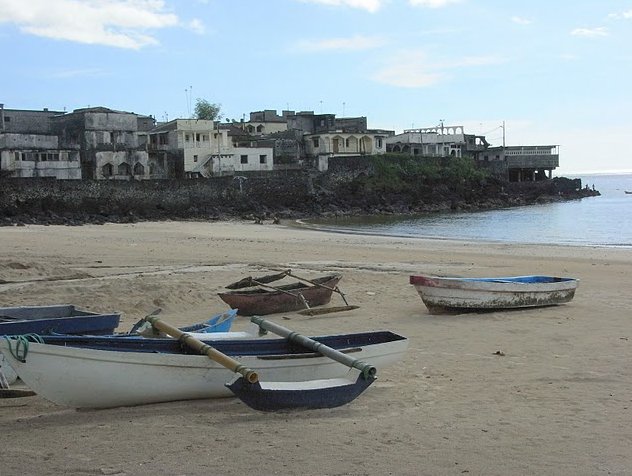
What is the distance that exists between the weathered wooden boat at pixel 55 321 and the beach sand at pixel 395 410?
1.13 meters

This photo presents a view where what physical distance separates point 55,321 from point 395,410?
13.3 ft

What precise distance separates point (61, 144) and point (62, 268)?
43.4m

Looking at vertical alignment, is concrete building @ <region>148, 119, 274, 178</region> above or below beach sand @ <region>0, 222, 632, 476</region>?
above

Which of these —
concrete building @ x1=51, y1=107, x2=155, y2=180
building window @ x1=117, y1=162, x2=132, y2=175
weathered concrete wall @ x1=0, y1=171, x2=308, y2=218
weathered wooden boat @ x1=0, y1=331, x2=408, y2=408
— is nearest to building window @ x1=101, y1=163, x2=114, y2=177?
concrete building @ x1=51, y1=107, x2=155, y2=180

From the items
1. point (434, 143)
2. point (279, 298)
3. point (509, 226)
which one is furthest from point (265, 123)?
point (279, 298)

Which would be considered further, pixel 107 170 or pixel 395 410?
pixel 107 170

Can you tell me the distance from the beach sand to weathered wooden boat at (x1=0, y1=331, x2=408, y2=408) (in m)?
0.20

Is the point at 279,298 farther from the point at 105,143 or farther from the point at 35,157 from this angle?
the point at 105,143

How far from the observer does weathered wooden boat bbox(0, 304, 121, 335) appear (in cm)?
820

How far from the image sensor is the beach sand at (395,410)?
5.55m

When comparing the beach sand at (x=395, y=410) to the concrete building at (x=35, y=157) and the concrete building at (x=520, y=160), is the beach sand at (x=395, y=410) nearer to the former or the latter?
the concrete building at (x=35, y=157)

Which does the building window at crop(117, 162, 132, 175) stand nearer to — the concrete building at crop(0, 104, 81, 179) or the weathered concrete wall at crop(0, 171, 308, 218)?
the concrete building at crop(0, 104, 81, 179)

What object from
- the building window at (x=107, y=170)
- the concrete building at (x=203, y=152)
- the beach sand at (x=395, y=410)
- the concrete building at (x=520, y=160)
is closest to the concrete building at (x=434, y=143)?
the concrete building at (x=520, y=160)

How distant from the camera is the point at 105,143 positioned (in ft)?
195
